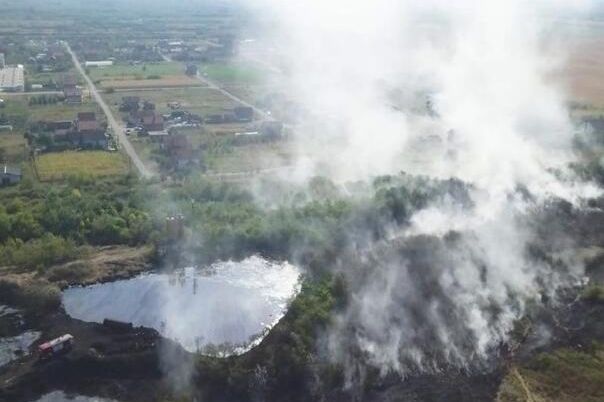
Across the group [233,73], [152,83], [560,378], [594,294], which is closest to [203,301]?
[560,378]

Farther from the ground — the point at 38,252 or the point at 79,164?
the point at 38,252

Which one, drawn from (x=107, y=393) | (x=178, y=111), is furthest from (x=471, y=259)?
(x=178, y=111)

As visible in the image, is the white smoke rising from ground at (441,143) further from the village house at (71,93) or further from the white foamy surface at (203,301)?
the village house at (71,93)

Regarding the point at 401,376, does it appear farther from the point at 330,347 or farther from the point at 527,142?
the point at 527,142

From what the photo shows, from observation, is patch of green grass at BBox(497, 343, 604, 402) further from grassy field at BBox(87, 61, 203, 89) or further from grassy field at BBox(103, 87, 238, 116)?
grassy field at BBox(87, 61, 203, 89)

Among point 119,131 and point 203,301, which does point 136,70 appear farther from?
point 203,301
